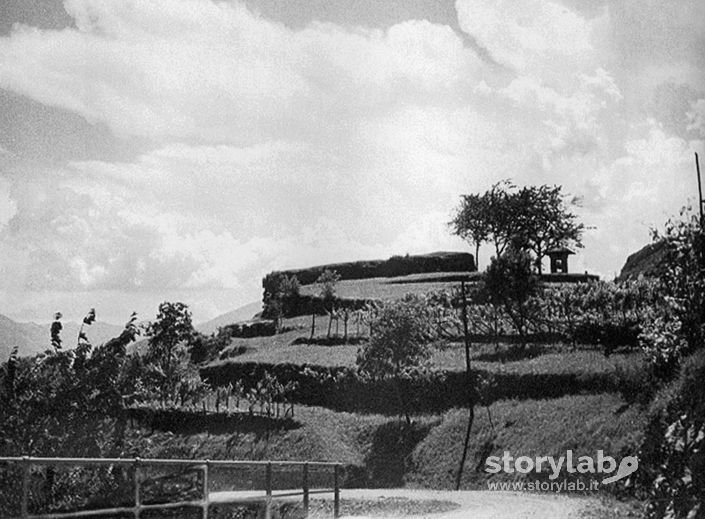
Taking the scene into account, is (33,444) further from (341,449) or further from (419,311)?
(419,311)

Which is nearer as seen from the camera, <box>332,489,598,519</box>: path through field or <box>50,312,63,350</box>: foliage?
<box>332,489,598,519</box>: path through field

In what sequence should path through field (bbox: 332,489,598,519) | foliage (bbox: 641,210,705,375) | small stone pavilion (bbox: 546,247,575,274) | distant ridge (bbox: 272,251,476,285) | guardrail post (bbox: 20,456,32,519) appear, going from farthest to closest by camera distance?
1. distant ridge (bbox: 272,251,476,285)
2. small stone pavilion (bbox: 546,247,575,274)
3. path through field (bbox: 332,489,598,519)
4. foliage (bbox: 641,210,705,375)
5. guardrail post (bbox: 20,456,32,519)

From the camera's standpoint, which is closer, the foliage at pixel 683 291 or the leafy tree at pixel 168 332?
the foliage at pixel 683 291

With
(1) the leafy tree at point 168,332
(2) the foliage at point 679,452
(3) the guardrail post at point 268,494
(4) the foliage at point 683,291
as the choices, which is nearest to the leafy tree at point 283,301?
(1) the leafy tree at point 168,332

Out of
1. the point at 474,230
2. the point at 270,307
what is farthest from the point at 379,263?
the point at 474,230

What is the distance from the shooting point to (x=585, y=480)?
2559cm

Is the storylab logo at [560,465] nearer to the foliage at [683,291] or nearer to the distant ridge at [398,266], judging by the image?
the foliage at [683,291]

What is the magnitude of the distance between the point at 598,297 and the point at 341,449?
60.1ft

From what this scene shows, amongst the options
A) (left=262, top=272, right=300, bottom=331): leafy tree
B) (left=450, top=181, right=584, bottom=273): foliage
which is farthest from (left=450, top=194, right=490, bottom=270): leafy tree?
(left=262, top=272, right=300, bottom=331): leafy tree

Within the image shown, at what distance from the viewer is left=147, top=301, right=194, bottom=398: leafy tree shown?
50.6 metres

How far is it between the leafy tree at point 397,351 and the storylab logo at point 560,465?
26.0ft

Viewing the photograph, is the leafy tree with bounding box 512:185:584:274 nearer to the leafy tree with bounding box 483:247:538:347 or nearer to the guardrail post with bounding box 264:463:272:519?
the leafy tree with bounding box 483:247:538:347

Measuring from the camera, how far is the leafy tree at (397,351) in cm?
3838

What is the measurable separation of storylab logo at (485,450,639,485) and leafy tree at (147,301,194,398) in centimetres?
2576
